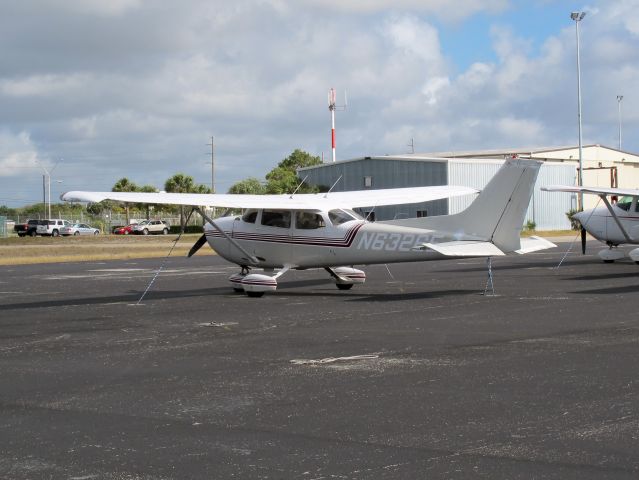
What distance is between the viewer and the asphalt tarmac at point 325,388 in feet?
21.5

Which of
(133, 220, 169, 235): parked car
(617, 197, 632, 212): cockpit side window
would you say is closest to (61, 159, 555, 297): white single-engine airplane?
(617, 197, 632, 212): cockpit side window

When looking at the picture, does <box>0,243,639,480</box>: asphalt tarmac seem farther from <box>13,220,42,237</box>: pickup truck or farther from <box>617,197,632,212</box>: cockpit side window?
<box>13,220,42,237</box>: pickup truck

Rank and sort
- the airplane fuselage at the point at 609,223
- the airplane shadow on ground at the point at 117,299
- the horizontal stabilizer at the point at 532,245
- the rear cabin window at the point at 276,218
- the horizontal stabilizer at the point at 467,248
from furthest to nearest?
the airplane fuselage at the point at 609,223 → the rear cabin window at the point at 276,218 → the airplane shadow on ground at the point at 117,299 → the horizontal stabilizer at the point at 532,245 → the horizontal stabilizer at the point at 467,248

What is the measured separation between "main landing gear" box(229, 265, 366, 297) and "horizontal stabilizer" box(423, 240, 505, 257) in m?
3.57

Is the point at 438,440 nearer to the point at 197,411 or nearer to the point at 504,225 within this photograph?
the point at 197,411

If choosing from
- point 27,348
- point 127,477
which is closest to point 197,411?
point 127,477

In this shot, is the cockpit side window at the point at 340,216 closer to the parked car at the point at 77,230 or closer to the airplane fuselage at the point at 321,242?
the airplane fuselage at the point at 321,242

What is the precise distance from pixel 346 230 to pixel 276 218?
1971mm

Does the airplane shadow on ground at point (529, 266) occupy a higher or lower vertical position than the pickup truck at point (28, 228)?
lower

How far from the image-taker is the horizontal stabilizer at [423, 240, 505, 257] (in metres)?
17.7

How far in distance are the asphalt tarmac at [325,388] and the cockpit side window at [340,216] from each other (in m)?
1.71

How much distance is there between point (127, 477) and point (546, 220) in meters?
69.3

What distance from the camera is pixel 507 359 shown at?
35.7ft

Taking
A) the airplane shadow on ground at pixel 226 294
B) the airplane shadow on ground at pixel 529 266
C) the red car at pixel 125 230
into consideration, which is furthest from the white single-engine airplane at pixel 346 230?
the red car at pixel 125 230
